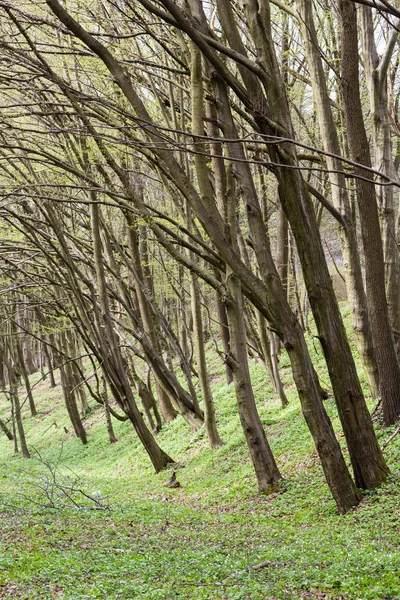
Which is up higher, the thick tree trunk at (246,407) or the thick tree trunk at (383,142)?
the thick tree trunk at (383,142)

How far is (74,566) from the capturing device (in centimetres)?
545

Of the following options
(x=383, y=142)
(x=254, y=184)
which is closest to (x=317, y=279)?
(x=383, y=142)

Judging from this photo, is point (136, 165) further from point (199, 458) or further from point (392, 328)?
point (392, 328)

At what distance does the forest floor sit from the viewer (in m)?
4.77

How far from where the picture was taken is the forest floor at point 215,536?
4773mm

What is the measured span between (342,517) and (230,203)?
17.5ft

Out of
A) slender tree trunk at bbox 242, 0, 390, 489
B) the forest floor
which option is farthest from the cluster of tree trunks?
the forest floor

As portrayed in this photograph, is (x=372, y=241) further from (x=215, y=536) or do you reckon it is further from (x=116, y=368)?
(x=116, y=368)

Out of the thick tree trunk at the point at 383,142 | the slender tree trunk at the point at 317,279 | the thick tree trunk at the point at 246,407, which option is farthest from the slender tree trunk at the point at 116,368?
the slender tree trunk at the point at 317,279

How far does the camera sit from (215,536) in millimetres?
7000

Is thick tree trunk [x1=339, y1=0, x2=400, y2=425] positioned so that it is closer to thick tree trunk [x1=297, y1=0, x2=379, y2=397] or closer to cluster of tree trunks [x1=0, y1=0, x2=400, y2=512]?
cluster of tree trunks [x1=0, y1=0, x2=400, y2=512]

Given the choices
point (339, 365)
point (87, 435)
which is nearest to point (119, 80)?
point (339, 365)

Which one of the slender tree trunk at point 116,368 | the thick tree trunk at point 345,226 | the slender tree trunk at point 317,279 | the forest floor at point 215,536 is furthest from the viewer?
the slender tree trunk at point 116,368

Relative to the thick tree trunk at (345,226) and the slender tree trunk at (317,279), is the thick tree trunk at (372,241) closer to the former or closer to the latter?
the thick tree trunk at (345,226)
